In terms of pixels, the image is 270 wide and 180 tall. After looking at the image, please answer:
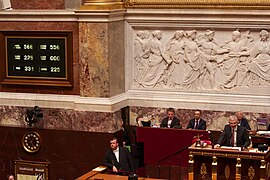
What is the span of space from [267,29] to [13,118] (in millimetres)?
6093

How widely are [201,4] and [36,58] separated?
3903 mm

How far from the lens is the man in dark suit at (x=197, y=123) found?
16828 mm

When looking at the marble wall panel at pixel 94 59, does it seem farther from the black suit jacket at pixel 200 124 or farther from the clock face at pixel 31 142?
the black suit jacket at pixel 200 124

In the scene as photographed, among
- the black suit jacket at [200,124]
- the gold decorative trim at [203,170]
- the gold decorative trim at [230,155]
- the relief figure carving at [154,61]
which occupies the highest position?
the relief figure carving at [154,61]

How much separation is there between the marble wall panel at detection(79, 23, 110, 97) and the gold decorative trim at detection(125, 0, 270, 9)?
114cm

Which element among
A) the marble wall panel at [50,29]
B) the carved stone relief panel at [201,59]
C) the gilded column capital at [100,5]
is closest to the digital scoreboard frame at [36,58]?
the marble wall panel at [50,29]

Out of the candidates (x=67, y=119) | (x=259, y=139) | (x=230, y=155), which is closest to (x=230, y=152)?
(x=230, y=155)

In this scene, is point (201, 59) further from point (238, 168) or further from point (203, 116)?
point (238, 168)

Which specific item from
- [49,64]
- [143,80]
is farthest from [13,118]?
[143,80]

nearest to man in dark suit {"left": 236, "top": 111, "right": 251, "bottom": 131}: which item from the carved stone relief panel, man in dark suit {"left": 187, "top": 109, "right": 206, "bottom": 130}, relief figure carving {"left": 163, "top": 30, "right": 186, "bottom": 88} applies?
man in dark suit {"left": 187, "top": 109, "right": 206, "bottom": 130}

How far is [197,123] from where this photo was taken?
16891 millimetres

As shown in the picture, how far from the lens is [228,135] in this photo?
596 inches

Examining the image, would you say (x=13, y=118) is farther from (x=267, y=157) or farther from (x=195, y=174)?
(x=267, y=157)

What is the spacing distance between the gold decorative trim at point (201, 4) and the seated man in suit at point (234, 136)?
123 inches
